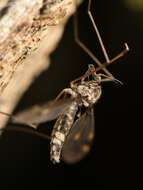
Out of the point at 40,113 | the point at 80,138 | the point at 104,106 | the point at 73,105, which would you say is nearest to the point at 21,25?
the point at 40,113

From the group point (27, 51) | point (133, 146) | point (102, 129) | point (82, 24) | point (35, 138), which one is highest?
point (27, 51)

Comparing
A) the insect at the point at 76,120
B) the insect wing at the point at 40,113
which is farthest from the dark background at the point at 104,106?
the insect wing at the point at 40,113

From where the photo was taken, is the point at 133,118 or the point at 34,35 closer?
the point at 34,35

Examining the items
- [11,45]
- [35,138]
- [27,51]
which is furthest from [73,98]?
[35,138]

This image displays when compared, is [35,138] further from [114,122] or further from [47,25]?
[47,25]

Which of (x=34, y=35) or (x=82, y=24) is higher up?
(x=34, y=35)
